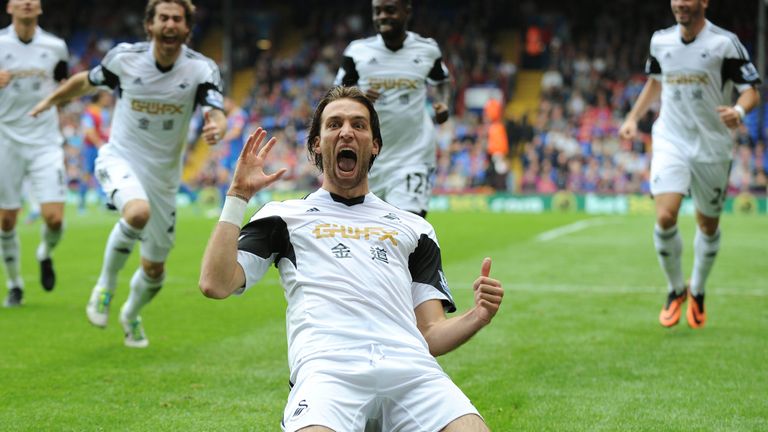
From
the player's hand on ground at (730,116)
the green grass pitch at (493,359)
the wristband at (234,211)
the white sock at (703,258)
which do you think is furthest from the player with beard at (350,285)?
the white sock at (703,258)

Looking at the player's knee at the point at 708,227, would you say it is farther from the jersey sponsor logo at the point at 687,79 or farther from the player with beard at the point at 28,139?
the player with beard at the point at 28,139

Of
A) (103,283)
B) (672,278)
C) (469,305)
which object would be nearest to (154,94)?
(103,283)

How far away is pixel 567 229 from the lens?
21.7m

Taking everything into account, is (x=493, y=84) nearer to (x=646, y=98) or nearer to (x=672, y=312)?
(x=646, y=98)

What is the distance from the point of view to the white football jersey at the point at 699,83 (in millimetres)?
9000

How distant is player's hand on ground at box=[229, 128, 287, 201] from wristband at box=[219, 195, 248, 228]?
0.02m

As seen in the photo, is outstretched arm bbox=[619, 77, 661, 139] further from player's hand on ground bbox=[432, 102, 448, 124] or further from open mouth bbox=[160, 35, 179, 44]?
open mouth bbox=[160, 35, 179, 44]

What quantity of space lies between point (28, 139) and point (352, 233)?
24.2 ft

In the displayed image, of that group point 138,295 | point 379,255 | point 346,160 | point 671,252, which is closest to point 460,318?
point 379,255

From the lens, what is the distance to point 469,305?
35.0ft

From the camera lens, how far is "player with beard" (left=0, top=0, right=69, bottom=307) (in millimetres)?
10547

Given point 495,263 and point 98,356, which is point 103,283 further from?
point 495,263

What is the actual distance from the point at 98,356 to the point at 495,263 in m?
7.91

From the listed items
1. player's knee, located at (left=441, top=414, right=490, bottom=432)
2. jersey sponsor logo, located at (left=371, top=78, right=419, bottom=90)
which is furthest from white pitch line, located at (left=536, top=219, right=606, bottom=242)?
player's knee, located at (left=441, top=414, right=490, bottom=432)
